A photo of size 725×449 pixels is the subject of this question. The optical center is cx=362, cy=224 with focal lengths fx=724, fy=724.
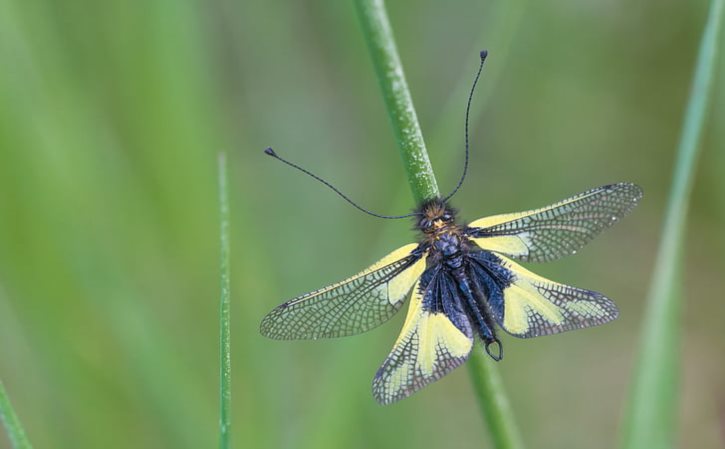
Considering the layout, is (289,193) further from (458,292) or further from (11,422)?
(11,422)

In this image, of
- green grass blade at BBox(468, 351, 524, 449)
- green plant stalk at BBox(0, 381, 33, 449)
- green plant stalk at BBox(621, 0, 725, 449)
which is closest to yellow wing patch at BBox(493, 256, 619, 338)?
green plant stalk at BBox(621, 0, 725, 449)

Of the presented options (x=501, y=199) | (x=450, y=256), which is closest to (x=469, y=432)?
(x=501, y=199)

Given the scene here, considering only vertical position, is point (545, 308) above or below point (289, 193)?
below

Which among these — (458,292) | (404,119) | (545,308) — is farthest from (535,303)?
(404,119)

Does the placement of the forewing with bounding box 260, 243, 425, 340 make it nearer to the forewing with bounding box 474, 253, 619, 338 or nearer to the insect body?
the insect body

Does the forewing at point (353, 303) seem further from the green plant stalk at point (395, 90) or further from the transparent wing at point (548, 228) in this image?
the green plant stalk at point (395, 90)

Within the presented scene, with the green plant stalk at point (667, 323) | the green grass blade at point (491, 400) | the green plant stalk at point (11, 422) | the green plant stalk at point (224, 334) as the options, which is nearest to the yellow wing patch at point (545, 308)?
the green plant stalk at point (667, 323)
